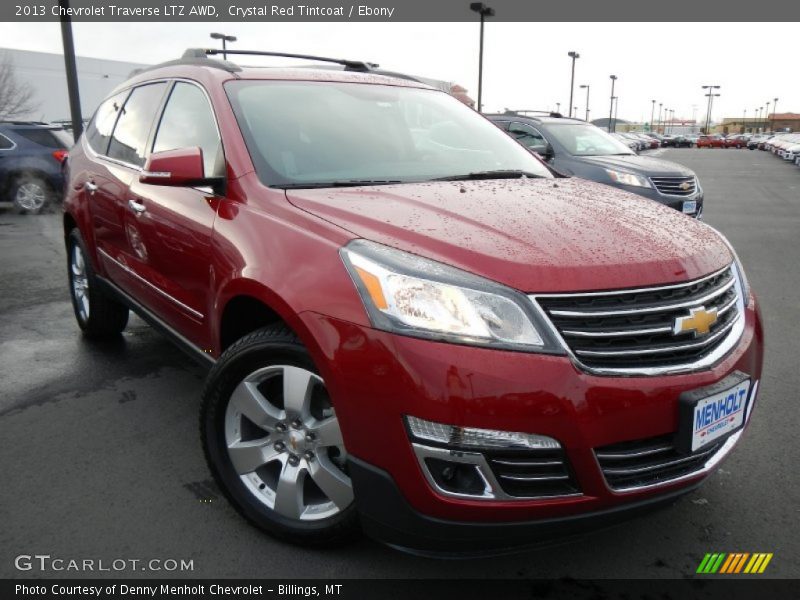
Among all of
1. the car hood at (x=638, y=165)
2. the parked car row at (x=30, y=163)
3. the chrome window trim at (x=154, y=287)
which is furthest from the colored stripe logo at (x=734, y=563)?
the parked car row at (x=30, y=163)

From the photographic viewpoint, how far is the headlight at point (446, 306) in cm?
183

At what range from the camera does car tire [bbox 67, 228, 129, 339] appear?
14.5 ft

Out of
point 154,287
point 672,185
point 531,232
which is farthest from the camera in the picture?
point 672,185

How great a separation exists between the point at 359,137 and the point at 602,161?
6.94m

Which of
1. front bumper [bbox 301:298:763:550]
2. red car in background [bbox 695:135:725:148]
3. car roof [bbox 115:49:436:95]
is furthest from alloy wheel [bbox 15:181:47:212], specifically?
red car in background [bbox 695:135:725:148]

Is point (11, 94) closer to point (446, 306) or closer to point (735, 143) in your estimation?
point (446, 306)

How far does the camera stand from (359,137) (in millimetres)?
3020

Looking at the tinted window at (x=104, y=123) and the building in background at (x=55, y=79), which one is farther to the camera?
the building in background at (x=55, y=79)

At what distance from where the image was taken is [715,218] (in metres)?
11.1

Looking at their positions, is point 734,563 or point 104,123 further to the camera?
point 104,123

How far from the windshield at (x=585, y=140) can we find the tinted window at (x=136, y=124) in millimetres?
6958

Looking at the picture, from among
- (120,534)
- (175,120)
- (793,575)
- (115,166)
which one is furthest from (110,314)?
(793,575)

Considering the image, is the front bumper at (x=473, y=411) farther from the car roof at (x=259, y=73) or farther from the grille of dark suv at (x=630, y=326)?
the car roof at (x=259, y=73)

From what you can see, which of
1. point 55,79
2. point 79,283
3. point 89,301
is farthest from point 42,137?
point 55,79
